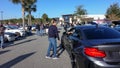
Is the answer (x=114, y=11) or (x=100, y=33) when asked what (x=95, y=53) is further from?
(x=114, y=11)

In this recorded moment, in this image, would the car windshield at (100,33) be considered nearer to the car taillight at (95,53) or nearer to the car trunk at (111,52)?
the car taillight at (95,53)

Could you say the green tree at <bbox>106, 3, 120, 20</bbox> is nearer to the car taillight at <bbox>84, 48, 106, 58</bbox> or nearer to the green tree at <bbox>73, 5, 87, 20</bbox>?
the green tree at <bbox>73, 5, 87, 20</bbox>

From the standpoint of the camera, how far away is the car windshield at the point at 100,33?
24.2ft

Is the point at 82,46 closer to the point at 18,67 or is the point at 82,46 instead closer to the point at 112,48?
the point at 112,48

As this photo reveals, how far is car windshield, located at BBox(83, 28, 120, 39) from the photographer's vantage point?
736 cm

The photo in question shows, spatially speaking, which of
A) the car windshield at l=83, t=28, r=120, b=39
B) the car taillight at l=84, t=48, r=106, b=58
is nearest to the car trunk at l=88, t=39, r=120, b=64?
the car taillight at l=84, t=48, r=106, b=58

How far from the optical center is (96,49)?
242 inches

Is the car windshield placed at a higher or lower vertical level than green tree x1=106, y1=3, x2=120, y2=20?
lower

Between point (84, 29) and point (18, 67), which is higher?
point (84, 29)

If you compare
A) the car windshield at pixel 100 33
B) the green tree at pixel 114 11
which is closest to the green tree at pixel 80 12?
the green tree at pixel 114 11

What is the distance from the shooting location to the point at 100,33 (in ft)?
25.0

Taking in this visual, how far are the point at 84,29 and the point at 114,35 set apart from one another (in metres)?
0.98

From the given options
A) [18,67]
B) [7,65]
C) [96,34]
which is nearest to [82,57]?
[96,34]

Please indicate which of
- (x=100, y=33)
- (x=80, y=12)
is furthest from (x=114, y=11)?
(x=100, y=33)
